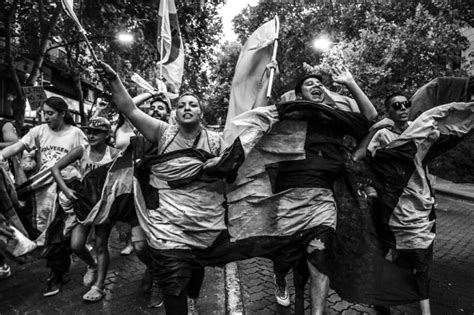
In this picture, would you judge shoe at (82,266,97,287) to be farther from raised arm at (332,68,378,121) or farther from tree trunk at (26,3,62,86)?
tree trunk at (26,3,62,86)

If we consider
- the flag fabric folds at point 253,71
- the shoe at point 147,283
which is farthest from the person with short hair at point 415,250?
the shoe at point 147,283

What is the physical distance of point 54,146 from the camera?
4.18 meters

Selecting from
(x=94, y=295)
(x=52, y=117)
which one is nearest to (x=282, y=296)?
(x=94, y=295)

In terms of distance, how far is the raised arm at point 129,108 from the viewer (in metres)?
2.87

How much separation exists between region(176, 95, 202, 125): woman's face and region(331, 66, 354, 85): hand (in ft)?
3.97

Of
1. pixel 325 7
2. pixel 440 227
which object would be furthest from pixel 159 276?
pixel 325 7

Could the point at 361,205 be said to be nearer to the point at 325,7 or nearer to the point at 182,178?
the point at 182,178

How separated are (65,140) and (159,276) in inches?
87.0

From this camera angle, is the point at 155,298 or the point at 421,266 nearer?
the point at 421,266

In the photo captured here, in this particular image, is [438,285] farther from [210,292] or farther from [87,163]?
[87,163]

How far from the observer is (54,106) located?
4.12 meters

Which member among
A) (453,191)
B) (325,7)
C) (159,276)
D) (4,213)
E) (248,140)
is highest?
(325,7)

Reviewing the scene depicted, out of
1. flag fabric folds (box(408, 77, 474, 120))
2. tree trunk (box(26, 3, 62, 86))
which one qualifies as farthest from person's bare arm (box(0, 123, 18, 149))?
tree trunk (box(26, 3, 62, 86))

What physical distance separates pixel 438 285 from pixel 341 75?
2.68 m
